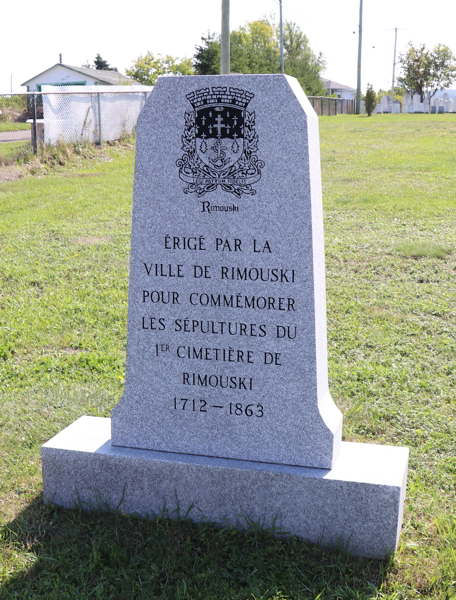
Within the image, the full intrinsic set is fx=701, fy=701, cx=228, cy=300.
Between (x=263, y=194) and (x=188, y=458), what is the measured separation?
1.23 meters

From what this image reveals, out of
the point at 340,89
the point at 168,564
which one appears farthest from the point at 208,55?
the point at 340,89

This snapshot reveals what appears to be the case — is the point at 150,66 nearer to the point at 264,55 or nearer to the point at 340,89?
the point at 264,55

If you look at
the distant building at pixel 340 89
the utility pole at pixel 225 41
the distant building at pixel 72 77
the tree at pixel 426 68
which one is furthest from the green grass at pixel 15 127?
the distant building at pixel 340 89

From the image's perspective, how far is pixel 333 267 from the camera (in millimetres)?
7406

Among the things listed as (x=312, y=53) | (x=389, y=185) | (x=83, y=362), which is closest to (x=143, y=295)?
(x=83, y=362)

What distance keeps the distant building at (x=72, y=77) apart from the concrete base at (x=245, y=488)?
5709 centimetres

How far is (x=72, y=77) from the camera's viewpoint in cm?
6056

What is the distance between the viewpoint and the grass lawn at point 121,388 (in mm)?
2781

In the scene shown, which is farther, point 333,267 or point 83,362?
point 333,267

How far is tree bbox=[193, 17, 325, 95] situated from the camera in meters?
33.9

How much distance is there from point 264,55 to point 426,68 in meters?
28.7

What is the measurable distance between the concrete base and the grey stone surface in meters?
0.11

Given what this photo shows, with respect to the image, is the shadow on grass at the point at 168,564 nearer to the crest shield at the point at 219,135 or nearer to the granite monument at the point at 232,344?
→ the granite monument at the point at 232,344

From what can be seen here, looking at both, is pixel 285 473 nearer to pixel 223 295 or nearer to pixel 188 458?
pixel 188 458
